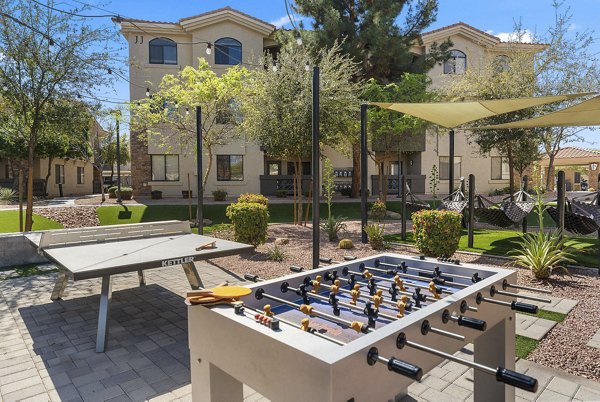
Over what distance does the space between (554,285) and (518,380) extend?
5130 mm

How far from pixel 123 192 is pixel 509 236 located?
750 inches

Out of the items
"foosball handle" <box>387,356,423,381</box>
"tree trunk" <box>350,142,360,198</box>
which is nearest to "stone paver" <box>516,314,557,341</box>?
"foosball handle" <box>387,356,423,381</box>

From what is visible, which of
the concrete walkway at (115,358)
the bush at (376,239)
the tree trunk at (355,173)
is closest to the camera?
the concrete walkway at (115,358)

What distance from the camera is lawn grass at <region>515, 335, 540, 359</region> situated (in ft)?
11.3

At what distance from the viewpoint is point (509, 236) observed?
32.1ft

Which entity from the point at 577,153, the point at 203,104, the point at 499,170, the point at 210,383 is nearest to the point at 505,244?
the point at 210,383

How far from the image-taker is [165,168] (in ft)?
73.2

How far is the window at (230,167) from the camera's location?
74.1 ft

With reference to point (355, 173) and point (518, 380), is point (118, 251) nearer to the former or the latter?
point (518, 380)

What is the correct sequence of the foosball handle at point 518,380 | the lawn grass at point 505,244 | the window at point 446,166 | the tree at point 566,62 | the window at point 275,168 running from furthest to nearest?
1. the window at point 446,166
2. the window at point 275,168
3. the tree at point 566,62
4. the lawn grass at point 505,244
5. the foosball handle at point 518,380

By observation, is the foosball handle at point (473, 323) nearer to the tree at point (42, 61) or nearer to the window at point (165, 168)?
the tree at point (42, 61)

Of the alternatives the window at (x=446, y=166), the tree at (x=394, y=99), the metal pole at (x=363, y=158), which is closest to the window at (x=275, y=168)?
the tree at (x=394, y=99)

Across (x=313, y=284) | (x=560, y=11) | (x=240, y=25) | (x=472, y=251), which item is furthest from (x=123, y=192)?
(x=560, y=11)

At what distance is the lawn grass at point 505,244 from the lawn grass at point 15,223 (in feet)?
34.3
